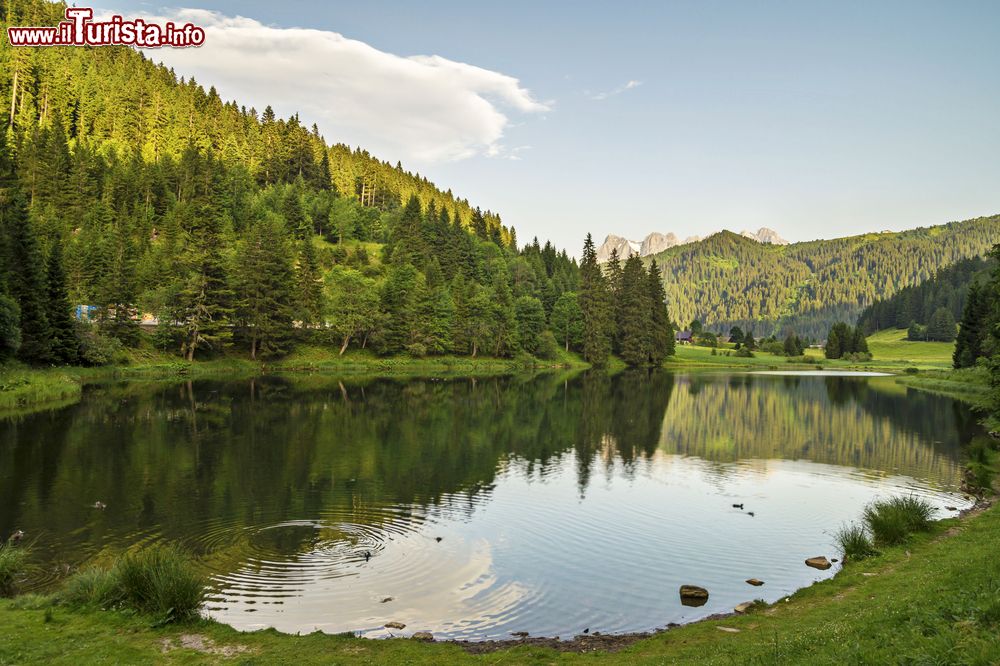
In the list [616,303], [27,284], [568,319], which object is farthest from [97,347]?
[616,303]

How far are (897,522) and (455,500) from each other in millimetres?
17584

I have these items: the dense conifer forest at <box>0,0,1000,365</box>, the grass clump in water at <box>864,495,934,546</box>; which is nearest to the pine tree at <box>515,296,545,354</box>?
the dense conifer forest at <box>0,0,1000,365</box>

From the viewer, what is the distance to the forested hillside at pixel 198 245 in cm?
8569

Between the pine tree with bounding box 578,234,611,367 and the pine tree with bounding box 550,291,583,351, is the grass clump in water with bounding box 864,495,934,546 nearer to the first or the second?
the pine tree with bounding box 578,234,611,367

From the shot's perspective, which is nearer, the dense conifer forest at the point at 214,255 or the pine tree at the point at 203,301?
the dense conifer forest at the point at 214,255

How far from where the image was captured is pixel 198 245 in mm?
99812

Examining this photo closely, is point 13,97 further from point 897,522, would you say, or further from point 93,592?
point 897,522

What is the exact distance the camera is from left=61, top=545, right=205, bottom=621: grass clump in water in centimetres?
1437

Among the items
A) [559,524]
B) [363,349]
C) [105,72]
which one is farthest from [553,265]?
[559,524]

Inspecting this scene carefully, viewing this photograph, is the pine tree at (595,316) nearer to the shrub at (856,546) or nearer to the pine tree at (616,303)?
the pine tree at (616,303)

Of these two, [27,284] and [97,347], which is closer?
[27,284]

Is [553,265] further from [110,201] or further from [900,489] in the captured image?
[900,489]

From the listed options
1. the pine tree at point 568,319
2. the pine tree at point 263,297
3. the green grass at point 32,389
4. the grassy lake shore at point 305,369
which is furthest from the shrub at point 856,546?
the pine tree at point 568,319

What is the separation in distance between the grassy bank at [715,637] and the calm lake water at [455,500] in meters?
1.99
